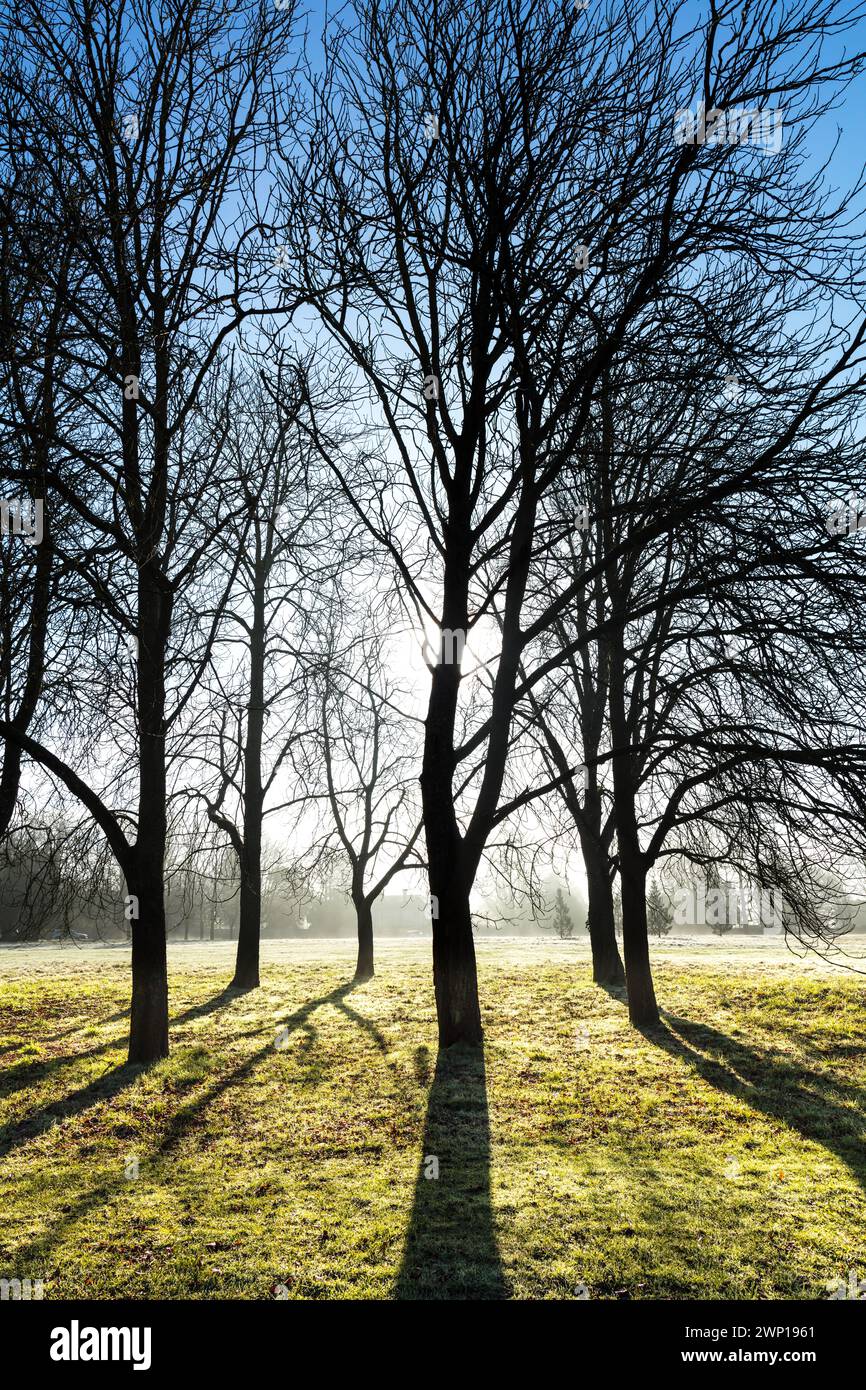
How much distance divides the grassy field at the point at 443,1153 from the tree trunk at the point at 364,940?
5.13m

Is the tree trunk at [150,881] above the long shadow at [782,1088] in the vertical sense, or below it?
above

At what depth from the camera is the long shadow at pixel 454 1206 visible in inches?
186

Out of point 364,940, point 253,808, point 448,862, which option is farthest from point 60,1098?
point 364,940

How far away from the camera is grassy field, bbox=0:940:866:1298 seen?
491cm

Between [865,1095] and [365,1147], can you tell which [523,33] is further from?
[865,1095]

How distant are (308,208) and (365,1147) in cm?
947

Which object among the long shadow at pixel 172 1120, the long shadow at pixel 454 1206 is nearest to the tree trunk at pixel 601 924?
the long shadow at pixel 172 1120

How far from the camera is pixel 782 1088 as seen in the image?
859 cm

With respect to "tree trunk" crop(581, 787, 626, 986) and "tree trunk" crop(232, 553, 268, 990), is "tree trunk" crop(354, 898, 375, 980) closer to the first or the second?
"tree trunk" crop(232, 553, 268, 990)

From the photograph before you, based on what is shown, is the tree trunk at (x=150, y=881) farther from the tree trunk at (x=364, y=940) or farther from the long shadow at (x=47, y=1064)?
the tree trunk at (x=364, y=940)

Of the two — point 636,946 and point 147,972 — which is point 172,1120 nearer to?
point 147,972

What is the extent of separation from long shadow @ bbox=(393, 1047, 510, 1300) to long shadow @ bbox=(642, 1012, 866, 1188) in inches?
110

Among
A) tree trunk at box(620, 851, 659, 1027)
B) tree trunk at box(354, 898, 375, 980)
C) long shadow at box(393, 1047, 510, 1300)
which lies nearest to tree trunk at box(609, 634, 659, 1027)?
tree trunk at box(620, 851, 659, 1027)
